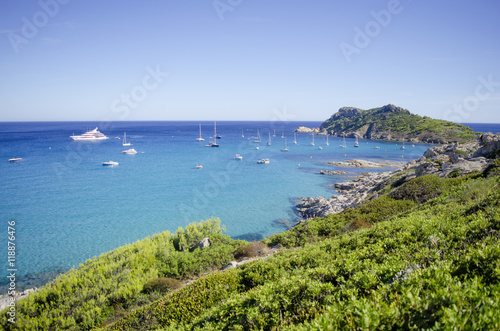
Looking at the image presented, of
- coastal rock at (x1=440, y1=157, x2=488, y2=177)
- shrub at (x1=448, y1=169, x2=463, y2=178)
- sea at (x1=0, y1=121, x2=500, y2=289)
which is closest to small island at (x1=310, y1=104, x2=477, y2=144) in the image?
sea at (x1=0, y1=121, x2=500, y2=289)

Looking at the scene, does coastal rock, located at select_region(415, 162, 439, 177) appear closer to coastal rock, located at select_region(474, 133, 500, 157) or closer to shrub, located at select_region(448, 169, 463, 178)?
shrub, located at select_region(448, 169, 463, 178)

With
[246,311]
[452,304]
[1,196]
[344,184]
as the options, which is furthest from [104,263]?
[344,184]

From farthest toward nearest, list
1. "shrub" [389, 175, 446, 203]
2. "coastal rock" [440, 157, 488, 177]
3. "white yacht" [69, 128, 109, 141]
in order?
"white yacht" [69, 128, 109, 141], "coastal rock" [440, 157, 488, 177], "shrub" [389, 175, 446, 203]

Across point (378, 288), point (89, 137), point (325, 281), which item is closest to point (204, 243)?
point (325, 281)

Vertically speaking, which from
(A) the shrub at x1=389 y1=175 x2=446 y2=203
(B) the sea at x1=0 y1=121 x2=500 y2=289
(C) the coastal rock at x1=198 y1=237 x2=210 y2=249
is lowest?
(B) the sea at x1=0 y1=121 x2=500 y2=289

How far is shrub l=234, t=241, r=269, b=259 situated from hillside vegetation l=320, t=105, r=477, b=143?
405ft

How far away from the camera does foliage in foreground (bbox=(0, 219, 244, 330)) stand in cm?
1095

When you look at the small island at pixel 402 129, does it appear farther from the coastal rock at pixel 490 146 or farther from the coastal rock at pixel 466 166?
the coastal rock at pixel 466 166

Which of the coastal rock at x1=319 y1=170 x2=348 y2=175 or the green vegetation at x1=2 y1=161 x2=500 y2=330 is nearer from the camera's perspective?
the green vegetation at x1=2 y1=161 x2=500 y2=330

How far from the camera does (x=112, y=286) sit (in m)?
12.7

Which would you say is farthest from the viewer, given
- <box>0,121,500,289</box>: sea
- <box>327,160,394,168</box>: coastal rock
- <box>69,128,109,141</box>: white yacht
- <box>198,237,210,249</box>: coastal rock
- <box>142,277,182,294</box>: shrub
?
<box>69,128,109,141</box>: white yacht

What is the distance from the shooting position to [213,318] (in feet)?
22.7

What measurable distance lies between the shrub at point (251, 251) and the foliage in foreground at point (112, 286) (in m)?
0.74

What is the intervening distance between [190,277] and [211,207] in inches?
894
